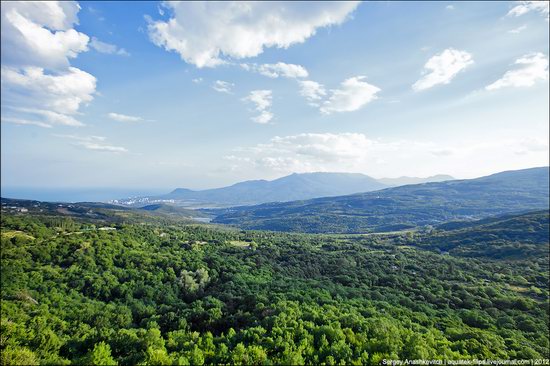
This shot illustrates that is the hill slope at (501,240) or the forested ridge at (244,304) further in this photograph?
the hill slope at (501,240)

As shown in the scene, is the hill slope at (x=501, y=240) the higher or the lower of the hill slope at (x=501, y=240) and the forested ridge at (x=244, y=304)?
the lower

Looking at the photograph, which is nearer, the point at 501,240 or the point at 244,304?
the point at 244,304

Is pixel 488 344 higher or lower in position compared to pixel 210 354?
lower

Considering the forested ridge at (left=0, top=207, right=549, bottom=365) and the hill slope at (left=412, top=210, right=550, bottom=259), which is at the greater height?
the forested ridge at (left=0, top=207, right=549, bottom=365)

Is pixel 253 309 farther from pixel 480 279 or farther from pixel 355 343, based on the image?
pixel 480 279

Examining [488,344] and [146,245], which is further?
[146,245]

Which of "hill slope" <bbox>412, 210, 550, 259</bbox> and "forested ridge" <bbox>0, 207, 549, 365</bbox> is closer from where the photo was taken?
"forested ridge" <bbox>0, 207, 549, 365</bbox>

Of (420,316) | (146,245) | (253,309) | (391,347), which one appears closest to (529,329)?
(420,316)

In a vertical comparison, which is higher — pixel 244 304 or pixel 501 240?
pixel 244 304
